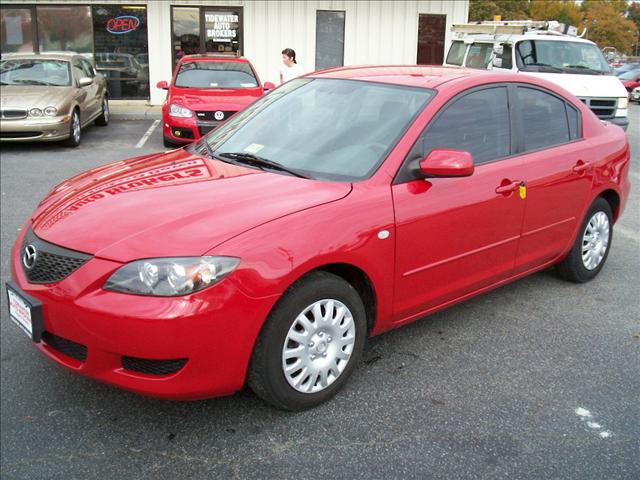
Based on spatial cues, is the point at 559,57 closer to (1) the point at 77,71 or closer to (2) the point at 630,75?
(1) the point at 77,71

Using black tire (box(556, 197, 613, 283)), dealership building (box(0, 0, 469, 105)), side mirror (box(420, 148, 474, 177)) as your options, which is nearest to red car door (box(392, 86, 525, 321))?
side mirror (box(420, 148, 474, 177))

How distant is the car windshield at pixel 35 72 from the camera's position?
37.0ft

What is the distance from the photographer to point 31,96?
10.6 metres

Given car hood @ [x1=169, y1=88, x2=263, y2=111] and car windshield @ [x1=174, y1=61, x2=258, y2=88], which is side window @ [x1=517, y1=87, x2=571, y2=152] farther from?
car windshield @ [x1=174, y1=61, x2=258, y2=88]

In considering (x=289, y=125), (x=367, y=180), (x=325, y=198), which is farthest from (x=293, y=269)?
(x=289, y=125)

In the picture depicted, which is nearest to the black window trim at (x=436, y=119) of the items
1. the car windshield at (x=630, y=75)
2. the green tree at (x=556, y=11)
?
the car windshield at (x=630, y=75)

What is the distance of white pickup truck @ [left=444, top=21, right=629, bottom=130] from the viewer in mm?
11102

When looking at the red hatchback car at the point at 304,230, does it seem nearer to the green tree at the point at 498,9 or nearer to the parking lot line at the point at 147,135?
the parking lot line at the point at 147,135

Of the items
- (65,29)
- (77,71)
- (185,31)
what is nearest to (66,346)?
(77,71)

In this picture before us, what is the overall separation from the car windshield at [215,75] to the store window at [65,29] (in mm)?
6188

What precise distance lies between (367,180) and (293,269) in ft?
2.38

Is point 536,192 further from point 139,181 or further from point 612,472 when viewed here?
point 139,181

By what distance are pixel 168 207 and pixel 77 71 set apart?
32.8 ft

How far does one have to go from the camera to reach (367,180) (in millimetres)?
3373
